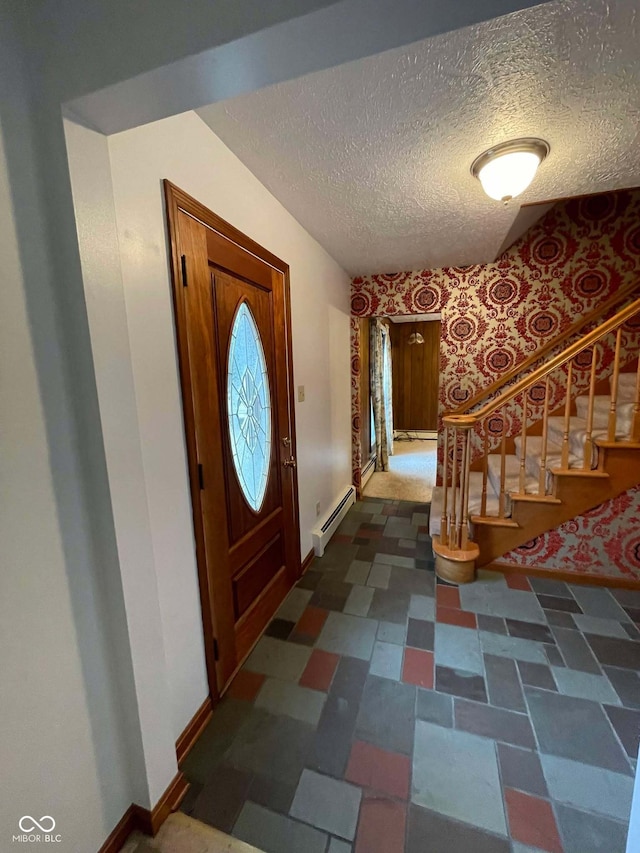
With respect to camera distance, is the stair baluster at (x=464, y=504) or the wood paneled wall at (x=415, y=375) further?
the wood paneled wall at (x=415, y=375)

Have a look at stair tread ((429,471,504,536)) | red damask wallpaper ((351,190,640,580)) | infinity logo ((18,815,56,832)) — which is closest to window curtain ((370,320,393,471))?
red damask wallpaper ((351,190,640,580))

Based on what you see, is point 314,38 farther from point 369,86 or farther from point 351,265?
point 351,265

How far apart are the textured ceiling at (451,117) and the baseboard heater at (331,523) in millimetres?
2245

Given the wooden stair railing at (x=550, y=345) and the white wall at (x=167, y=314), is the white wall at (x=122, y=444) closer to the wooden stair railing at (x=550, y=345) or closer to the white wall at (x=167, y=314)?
the white wall at (x=167, y=314)

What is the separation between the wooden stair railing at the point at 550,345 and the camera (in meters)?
2.90

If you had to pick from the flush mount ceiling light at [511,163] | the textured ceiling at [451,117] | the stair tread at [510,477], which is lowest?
the stair tread at [510,477]

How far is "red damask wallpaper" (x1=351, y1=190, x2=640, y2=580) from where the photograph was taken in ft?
9.60

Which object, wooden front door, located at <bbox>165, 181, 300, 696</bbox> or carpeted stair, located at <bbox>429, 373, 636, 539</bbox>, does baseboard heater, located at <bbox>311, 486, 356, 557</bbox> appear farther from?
carpeted stair, located at <bbox>429, 373, 636, 539</bbox>

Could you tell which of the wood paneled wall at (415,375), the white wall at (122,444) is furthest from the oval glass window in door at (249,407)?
the wood paneled wall at (415,375)

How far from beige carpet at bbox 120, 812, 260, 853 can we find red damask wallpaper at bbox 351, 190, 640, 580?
10.8ft

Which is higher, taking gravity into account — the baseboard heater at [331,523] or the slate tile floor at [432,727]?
the baseboard heater at [331,523]

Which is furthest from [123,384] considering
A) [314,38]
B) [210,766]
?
[210,766]

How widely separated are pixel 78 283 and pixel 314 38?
73 cm

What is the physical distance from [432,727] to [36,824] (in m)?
1.33
